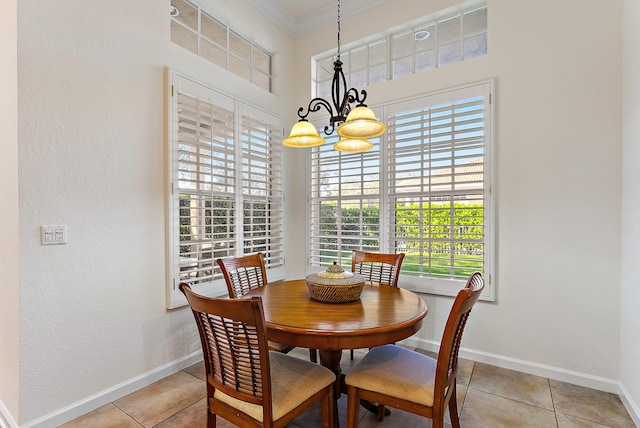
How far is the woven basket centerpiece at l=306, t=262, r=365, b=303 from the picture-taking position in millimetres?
1865

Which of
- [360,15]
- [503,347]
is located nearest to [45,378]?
[503,347]

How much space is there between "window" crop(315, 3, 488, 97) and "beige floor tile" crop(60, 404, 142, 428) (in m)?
3.46

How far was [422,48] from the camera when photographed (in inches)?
120

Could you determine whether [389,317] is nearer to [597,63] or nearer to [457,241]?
[457,241]

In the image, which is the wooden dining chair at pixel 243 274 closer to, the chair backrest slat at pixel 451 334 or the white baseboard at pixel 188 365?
the white baseboard at pixel 188 365

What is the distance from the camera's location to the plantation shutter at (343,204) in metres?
3.25

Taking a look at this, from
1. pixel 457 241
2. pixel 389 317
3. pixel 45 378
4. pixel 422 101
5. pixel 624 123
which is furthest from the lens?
pixel 422 101

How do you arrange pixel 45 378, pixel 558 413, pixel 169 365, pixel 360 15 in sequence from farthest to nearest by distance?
1. pixel 360 15
2. pixel 169 365
3. pixel 558 413
4. pixel 45 378

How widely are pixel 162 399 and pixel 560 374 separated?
2.93m

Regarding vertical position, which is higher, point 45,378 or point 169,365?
point 45,378

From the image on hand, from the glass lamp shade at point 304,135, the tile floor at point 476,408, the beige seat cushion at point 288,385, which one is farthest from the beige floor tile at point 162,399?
the glass lamp shade at point 304,135

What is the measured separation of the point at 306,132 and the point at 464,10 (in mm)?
2047

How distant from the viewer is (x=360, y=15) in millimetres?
3316

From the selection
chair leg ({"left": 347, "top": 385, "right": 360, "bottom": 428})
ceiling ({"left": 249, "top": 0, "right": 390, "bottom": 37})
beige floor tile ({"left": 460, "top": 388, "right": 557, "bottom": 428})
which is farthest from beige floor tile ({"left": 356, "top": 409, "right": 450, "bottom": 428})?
ceiling ({"left": 249, "top": 0, "right": 390, "bottom": 37})
